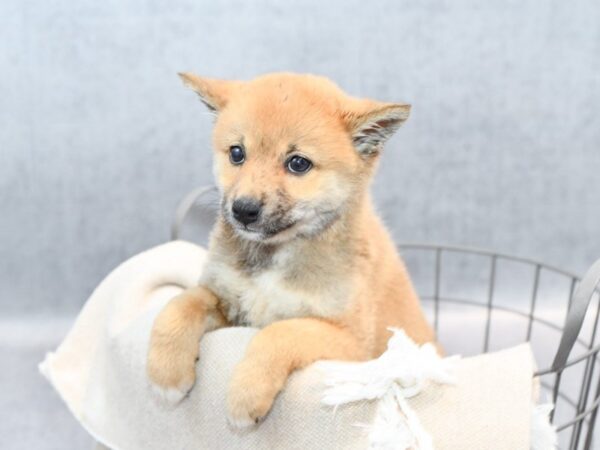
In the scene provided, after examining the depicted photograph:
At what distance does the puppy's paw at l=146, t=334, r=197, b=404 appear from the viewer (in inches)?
57.6

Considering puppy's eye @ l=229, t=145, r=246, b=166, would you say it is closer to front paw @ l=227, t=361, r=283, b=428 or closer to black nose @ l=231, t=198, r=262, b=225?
black nose @ l=231, t=198, r=262, b=225

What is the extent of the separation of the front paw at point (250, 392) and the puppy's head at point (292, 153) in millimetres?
227

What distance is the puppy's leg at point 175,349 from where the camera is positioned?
4.80ft

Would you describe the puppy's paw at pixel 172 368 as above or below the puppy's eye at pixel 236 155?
below

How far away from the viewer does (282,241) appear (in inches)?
58.5

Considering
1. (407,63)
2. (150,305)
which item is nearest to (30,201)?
(150,305)

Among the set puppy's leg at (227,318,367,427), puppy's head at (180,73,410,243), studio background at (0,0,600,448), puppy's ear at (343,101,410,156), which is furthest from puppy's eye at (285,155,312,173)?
studio background at (0,0,600,448)

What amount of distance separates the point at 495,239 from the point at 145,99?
1.19m

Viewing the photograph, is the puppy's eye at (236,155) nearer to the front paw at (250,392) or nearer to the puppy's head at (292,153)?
the puppy's head at (292,153)

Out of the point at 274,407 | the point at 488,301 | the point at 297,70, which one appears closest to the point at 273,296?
the point at 274,407

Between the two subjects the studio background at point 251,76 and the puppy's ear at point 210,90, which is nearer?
the puppy's ear at point 210,90

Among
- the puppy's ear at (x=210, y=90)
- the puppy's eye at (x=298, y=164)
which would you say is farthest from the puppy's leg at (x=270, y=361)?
the puppy's ear at (x=210, y=90)

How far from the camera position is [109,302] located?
198 cm

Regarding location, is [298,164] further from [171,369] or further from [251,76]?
[251,76]
